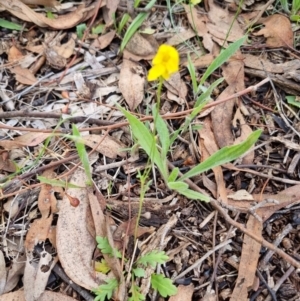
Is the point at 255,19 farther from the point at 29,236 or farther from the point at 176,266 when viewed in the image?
the point at 29,236

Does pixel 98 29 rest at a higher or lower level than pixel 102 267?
higher

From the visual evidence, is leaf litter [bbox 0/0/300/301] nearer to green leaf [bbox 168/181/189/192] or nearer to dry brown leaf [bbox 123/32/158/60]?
dry brown leaf [bbox 123/32/158/60]

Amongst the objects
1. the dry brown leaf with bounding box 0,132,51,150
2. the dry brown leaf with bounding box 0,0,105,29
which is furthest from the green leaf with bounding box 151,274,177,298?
the dry brown leaf with bounding box 0,0,105,29

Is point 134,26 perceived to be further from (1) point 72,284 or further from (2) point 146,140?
(1) point 72,284

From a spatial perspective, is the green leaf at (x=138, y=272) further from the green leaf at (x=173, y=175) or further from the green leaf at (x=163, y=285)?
the green leaf at (x=173, y=175)

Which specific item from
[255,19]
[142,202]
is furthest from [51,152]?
[255,19]

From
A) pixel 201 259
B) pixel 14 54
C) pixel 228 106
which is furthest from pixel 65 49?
pixel 201 259

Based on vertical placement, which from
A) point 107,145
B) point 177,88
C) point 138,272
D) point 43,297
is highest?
point 177,88
